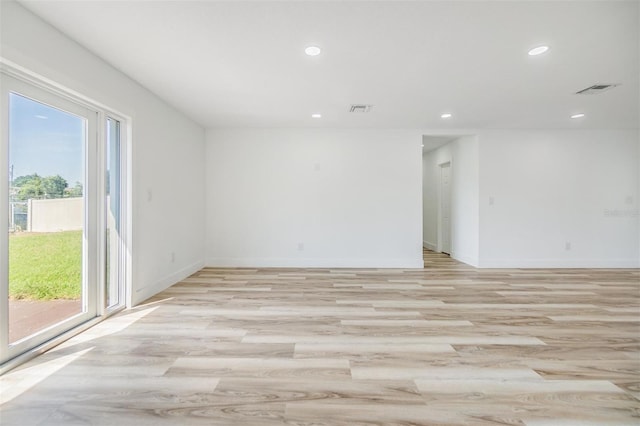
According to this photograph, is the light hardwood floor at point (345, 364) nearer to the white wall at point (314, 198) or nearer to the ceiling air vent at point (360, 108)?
the white wall at point (314, 198)

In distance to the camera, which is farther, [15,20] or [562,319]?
[562,319]

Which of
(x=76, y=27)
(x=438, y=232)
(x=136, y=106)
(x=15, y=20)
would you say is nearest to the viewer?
(x=15, y=20)

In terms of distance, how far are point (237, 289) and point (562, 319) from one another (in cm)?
358

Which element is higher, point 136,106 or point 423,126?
point 423,126

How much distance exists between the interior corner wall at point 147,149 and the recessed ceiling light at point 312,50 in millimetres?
1891

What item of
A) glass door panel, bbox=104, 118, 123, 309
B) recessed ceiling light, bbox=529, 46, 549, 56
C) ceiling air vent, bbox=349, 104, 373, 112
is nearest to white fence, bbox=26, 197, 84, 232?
glass door panel, bbox=104, 118, 123, 309

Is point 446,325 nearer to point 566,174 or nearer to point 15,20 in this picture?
point 15,20

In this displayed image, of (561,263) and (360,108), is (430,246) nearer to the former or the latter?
(561,263)

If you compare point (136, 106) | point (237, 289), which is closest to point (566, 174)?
point (237, 289)

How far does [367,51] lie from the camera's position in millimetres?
2664

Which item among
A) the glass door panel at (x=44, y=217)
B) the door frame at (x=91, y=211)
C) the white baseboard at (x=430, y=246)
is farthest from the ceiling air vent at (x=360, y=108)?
the white baseboard at (x=430, y=246)

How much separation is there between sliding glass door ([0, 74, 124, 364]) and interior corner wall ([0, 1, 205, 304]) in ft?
0.60

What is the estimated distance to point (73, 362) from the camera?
2.14 m

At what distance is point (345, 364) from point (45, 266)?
2.43 m
